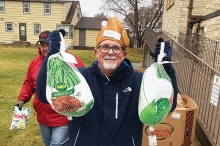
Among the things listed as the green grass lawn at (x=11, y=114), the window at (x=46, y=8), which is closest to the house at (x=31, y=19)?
the window at (x=46, y=8)

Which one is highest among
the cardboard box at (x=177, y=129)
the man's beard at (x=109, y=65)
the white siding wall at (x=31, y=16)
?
the white siding wall at (x=31, y=16)

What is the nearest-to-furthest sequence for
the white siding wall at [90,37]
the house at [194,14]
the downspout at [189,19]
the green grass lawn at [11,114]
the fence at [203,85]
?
the fence at [203,85]
the green grass lawn at [11,114]
the house at [194,14]
the downspout at [189,19]
the white siding wall at [90,37]

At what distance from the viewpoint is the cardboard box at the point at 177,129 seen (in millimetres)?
3215

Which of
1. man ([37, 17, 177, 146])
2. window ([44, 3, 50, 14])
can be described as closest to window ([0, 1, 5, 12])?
window ([44, 3, 50, 14])

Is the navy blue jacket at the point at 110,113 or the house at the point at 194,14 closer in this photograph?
the navy blue jacket at the point at 110,113

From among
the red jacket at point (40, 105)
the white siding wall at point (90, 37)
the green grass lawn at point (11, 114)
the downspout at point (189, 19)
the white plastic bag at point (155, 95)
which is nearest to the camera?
the white plastic bag at point (155, 95)

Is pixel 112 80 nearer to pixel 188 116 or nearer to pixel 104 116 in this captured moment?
pixel 104 116

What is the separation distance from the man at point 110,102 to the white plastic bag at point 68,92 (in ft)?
0.46

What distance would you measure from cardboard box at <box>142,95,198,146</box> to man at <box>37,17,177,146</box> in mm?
1563

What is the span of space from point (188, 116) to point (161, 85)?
74.8 inches

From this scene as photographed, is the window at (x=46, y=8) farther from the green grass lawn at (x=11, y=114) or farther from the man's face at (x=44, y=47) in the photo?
the man's face at (x=44, y=47)

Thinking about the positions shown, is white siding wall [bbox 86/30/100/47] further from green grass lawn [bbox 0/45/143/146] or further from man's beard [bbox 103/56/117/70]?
man's beard [bbox 103/56/117/70]

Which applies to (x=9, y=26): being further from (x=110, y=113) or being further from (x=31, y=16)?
(x=110, y=113)

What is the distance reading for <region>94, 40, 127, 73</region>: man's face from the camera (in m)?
1.73
